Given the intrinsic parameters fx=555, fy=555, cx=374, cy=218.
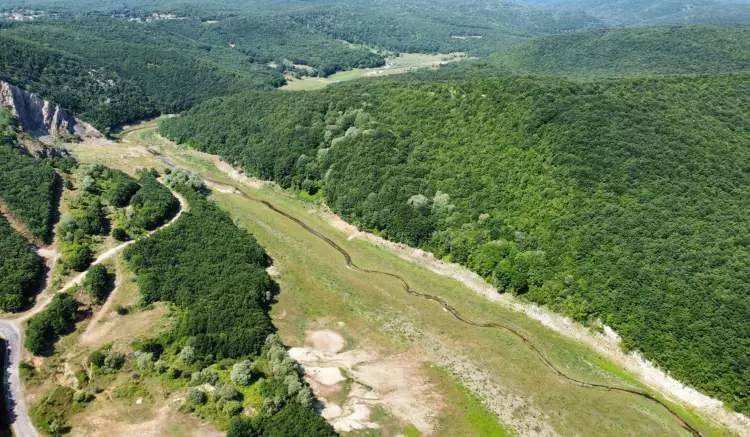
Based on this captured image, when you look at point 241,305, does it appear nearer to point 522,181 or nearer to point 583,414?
point 583,414

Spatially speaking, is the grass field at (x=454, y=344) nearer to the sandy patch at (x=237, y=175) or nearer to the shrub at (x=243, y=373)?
the shrub at (x=243, y=373)

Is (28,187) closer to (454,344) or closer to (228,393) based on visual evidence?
(228,393)

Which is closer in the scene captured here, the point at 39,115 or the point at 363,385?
the point at 363,385

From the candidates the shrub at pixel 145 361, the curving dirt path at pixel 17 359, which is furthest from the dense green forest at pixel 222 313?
the curving dirt path at pixel 17 359

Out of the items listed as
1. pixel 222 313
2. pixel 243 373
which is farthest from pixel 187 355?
pixel 243 373

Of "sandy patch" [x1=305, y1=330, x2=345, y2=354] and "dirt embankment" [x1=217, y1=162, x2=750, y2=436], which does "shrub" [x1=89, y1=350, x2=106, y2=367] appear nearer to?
"sandy patch" [x1=305, y1=330, x2=345, y2=354]

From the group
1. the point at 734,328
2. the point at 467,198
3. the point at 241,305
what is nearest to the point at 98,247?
the point at 241,305
